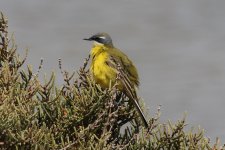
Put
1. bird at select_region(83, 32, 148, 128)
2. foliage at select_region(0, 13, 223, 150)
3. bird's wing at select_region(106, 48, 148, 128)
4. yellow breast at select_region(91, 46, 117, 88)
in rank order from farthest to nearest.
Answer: yellow breast at select_region(91, 46, 117, 88), bird at select_region(83, 32, 148, 128), bird's wing at select_region(106, 48, 148, 128), foliage at select_region(0, 13, 223, 150)

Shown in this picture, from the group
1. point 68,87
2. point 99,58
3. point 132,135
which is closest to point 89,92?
point 68,87

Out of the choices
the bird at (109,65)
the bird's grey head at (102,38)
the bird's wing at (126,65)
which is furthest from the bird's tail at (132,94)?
the bird's grey head at (102,38)

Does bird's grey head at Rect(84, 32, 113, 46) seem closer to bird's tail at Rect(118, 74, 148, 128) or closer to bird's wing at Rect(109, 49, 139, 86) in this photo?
bird's wing at Rect(109, 49, 139, 86)

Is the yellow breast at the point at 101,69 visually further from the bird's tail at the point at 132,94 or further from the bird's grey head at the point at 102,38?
the bird's tail at the point at 132,94

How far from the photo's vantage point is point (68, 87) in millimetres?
7441

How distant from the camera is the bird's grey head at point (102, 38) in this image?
31.9ft

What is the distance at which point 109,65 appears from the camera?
932 centimetres

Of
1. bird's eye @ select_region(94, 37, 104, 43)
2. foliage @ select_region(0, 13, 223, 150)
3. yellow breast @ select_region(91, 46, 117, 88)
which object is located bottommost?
foliage @ select_region(0, 13, 223, 150)

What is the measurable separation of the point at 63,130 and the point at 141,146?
95 centimetres

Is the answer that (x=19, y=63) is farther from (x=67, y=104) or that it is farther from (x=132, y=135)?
(x=132, y=135)

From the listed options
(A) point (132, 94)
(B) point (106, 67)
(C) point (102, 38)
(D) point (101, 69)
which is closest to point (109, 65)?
(B) point (106, 67)

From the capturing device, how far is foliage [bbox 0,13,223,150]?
21.0 ft

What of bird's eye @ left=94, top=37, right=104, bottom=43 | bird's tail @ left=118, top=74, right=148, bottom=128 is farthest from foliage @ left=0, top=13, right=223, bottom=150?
bird's eye @ left=94, top=37, right=104, bottom=43

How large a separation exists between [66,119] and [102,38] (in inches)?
117
